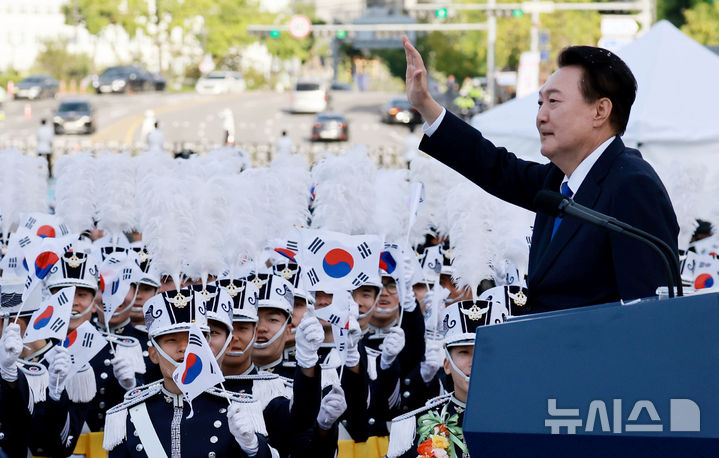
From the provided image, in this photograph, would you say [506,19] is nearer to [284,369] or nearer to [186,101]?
[186,101]

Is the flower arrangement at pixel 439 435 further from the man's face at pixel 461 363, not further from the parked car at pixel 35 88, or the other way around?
the parked car at pixel 35 88

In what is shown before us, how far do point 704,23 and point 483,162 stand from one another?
44.7 m

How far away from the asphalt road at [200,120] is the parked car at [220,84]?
49.4 inches

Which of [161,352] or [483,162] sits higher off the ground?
[483,162]

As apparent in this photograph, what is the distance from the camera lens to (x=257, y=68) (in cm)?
8538

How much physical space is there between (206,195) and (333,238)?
56.6 inches

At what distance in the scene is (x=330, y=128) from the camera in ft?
125

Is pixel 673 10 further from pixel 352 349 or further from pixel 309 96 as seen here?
pixel 352 349

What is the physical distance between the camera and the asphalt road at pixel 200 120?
38.3 metres

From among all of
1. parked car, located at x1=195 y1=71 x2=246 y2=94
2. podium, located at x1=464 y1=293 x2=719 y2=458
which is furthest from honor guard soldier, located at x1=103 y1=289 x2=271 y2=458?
parked car, located at x1=195 y1=71 x2=246 y2=94

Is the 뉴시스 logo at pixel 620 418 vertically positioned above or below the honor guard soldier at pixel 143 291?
above

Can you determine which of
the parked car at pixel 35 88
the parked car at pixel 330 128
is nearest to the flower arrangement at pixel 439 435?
the parked car at pixel 330 128

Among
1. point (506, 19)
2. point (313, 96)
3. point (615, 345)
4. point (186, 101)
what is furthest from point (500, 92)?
point (615, 345)

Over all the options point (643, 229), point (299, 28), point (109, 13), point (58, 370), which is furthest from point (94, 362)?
point (109, 13)
